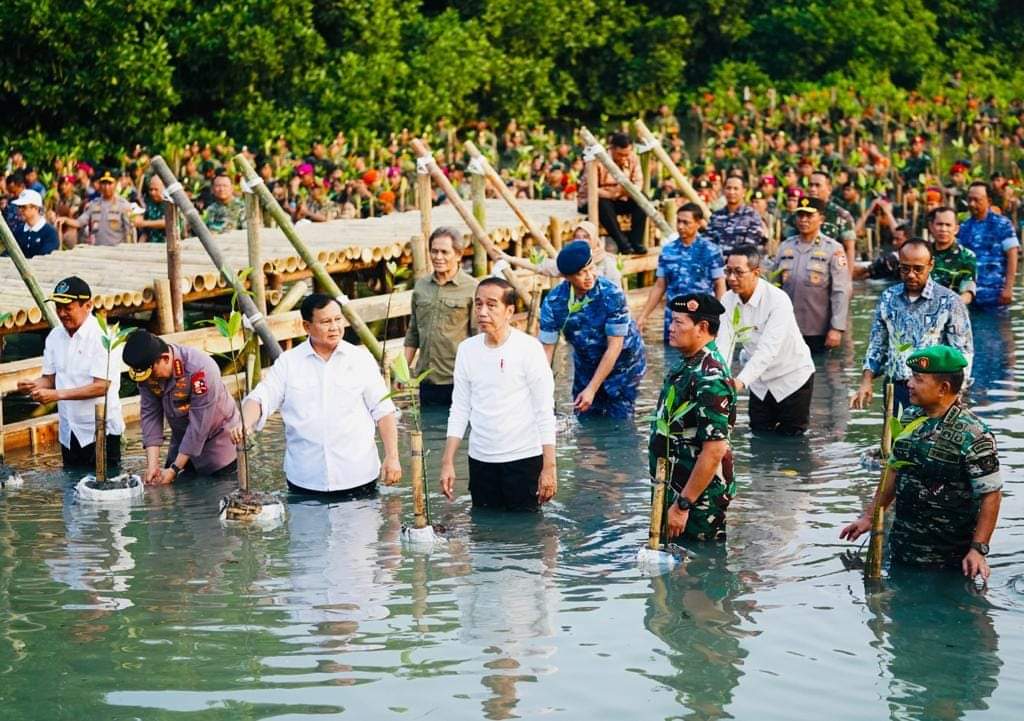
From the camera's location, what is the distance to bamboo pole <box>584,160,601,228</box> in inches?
709

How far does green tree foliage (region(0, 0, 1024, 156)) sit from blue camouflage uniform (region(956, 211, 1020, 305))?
47.2ft

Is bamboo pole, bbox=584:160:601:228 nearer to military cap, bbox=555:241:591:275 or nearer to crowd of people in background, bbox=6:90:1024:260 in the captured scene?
crowd of people in background, bbox=6:90:1024:260

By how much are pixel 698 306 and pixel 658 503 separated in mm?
1020

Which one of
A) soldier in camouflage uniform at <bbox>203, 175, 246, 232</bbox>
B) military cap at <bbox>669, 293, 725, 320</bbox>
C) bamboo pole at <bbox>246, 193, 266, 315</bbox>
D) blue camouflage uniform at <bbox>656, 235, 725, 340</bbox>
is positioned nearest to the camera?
military cap at <bbox>669, 293, 725, 320</bbox>

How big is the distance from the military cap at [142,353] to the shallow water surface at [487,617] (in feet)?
3.07

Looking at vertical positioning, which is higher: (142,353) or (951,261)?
(951,261)

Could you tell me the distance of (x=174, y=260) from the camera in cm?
1435

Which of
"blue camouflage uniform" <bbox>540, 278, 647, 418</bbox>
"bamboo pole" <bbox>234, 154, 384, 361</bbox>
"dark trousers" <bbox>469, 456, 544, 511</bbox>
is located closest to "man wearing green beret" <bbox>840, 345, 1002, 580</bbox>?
"dark trousers" <bbox>469, 456, 544, 511</bbox>

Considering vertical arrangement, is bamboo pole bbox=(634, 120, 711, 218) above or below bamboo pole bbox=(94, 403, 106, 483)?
above

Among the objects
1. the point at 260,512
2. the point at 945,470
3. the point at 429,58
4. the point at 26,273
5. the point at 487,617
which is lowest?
the point at 487,617

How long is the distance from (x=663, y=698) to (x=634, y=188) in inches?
447

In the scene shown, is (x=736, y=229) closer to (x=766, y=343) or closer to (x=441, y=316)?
(x=441, y=316)

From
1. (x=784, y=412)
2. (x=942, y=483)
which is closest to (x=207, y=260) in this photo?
(x=784, y=412)

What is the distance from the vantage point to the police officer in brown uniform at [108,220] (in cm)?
1891
